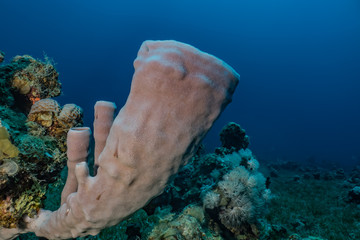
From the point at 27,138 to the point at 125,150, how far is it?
2070 mm

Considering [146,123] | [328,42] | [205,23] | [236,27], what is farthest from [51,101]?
[328,42]

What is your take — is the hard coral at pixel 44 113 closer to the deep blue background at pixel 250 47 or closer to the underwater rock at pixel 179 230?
the underwater rock at pixel 179 230

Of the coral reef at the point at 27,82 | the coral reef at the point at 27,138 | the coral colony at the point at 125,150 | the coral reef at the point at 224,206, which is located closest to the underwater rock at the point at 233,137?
the coral reef at the point at 224,206

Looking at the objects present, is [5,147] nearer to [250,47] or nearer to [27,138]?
[27,138]

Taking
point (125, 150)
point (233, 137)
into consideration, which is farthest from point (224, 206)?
point (233, 137)

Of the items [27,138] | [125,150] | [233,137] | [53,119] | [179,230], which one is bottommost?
[179,230]

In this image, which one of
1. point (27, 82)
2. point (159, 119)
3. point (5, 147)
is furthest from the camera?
point (27, 82)

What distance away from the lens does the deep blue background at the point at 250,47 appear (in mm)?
101438

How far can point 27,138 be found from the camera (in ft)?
8.75

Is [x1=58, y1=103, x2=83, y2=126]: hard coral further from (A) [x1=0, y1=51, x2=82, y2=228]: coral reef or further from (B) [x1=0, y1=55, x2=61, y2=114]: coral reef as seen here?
(B) [x1=0, y1=55, x2=61, y2=114]: coral reef

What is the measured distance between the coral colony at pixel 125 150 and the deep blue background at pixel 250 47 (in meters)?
98.9

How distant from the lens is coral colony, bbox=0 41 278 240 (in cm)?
139

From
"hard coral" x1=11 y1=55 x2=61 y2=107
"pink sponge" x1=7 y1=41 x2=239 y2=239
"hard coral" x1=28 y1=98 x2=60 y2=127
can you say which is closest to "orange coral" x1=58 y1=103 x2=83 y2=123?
"hard coral" x1=28 y1=98 x2=60 y2=127

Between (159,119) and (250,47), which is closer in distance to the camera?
(159,119)
